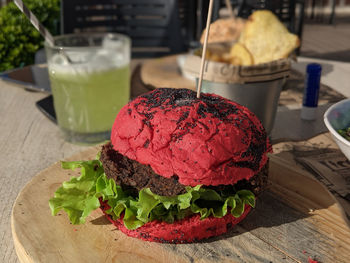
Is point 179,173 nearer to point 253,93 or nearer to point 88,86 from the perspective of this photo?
point 253,93

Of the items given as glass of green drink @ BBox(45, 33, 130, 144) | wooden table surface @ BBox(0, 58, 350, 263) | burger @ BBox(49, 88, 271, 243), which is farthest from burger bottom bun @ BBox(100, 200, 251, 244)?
glass of green drink @ BBox(45, 33, 130, 144)

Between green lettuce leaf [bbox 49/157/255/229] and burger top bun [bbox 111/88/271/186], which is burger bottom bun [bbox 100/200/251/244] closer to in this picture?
green lettuce leaf [bbox 49/157/255/229]

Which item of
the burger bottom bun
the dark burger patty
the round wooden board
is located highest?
the dark burger patty

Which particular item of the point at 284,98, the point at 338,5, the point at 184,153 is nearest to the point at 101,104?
the point at 184,153

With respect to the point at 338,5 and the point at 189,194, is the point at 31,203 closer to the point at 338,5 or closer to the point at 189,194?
the point at 189,194

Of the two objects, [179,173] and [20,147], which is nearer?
[179,173]

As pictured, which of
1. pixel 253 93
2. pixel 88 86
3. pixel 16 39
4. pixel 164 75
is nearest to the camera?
pixel 253 93

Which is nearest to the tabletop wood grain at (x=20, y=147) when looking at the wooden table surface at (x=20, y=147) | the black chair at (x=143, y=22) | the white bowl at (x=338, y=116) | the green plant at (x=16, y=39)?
the wooden table surface at (x=20, y=147)

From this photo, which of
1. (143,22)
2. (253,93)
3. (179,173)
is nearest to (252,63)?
(253,93)
